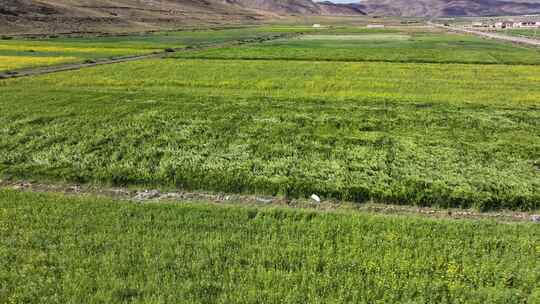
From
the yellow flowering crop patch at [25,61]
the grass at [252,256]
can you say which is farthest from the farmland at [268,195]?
the yellow flowering crop patch at [25,61]

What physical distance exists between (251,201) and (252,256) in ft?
13.3

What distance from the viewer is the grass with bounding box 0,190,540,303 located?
7.39m

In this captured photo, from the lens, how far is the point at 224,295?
724 centimetres

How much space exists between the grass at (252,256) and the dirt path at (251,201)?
982 millimetres

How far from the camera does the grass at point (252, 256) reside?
7.39 meters

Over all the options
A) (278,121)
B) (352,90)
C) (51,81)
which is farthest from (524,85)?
(51,81)

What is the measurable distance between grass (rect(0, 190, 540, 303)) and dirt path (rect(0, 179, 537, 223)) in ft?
3.22

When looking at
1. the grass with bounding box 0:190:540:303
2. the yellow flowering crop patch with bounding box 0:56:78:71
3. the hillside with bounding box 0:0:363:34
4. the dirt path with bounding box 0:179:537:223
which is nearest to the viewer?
the grass with bounding box 0:190:540:303

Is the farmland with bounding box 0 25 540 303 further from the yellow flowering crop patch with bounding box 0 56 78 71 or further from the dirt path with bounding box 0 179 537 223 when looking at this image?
the yellow flowering crop patch with bounding box 0 56 78 71

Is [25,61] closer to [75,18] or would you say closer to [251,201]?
[251,201]

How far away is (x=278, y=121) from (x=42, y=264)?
1416cm

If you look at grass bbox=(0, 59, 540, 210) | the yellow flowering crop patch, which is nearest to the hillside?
the yellow flowering crop patch

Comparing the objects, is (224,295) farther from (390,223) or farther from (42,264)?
(390,223)

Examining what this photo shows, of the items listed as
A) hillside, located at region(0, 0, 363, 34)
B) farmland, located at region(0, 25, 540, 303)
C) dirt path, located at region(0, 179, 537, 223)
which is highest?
hillside, located at region(0, 0, 363, 34)
